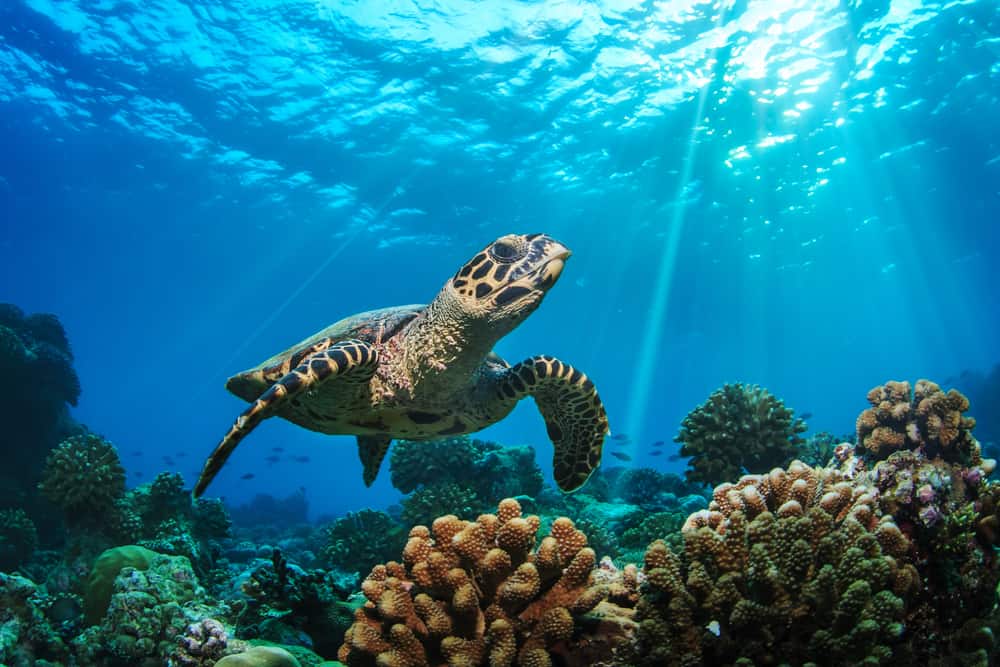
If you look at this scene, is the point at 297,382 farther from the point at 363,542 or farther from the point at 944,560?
the point at 363,542

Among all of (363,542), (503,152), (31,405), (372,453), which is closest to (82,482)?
(363,542)

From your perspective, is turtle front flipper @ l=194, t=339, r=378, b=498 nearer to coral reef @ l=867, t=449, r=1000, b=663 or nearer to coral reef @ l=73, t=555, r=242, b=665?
coral reef @ l=73, t=555, r=242, b=665

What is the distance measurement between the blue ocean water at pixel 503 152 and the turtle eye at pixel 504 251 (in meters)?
13.1

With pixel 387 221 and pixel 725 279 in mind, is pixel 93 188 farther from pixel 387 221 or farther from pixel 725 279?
pixel 725 279

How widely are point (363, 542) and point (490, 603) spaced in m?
6.29

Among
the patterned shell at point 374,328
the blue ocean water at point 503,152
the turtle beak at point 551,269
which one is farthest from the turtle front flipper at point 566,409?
the blue ocean water at point 503,152

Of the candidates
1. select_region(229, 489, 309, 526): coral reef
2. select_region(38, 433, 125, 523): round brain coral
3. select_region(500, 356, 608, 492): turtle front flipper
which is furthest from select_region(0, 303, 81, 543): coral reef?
select_region(500, 356, 608, 492): turtle front flipper

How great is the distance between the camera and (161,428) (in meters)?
145

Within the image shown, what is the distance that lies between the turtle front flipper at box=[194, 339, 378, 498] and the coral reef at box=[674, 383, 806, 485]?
3.93 metres

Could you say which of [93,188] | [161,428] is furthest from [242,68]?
[161,428]

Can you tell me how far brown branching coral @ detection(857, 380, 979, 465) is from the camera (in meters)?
3.92

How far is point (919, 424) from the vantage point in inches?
162

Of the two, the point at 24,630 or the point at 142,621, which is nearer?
the point at 142,621

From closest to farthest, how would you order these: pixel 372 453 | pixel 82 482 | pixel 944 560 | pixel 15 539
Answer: pixel 944 560 < pixel 372 453 < pixel 82 482 < pixel 15 539
